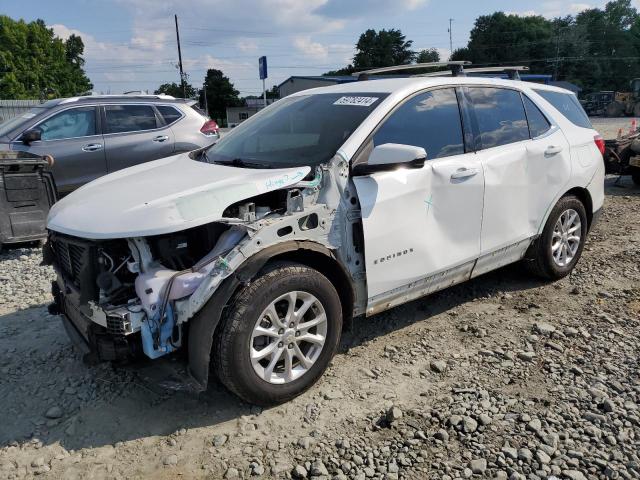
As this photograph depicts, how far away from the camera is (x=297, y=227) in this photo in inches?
118

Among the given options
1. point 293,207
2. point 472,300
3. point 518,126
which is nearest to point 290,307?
point 293,207

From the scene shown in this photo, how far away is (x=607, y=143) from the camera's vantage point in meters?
10.0

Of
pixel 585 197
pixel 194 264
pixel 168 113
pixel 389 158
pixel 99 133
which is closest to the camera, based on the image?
pixel 194 264

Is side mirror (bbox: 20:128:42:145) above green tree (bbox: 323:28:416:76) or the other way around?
the other way around

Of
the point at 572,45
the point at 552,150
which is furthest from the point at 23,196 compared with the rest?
the point at 572,45

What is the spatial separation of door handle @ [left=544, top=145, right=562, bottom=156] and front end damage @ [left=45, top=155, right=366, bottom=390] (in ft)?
7.16

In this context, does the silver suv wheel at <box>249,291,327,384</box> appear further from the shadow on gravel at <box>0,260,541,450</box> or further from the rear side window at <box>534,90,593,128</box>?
the rear side window at <box>534,90,593,128</box>

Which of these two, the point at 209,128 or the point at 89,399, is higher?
the point at 209,128

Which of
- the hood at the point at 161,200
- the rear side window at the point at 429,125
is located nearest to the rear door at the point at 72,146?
the hood at the point at 161,200

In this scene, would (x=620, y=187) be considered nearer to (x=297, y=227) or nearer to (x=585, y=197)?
(x=585, y=197)

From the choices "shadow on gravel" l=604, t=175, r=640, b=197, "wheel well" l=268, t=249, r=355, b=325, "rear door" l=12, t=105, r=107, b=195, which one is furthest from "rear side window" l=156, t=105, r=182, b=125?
"shadow on gravel" l=604, t=175, r=640, b=197

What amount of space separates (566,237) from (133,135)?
625cm

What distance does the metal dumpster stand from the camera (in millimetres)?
6047

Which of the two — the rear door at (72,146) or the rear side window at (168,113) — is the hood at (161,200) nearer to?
the rear door at (72,146)
